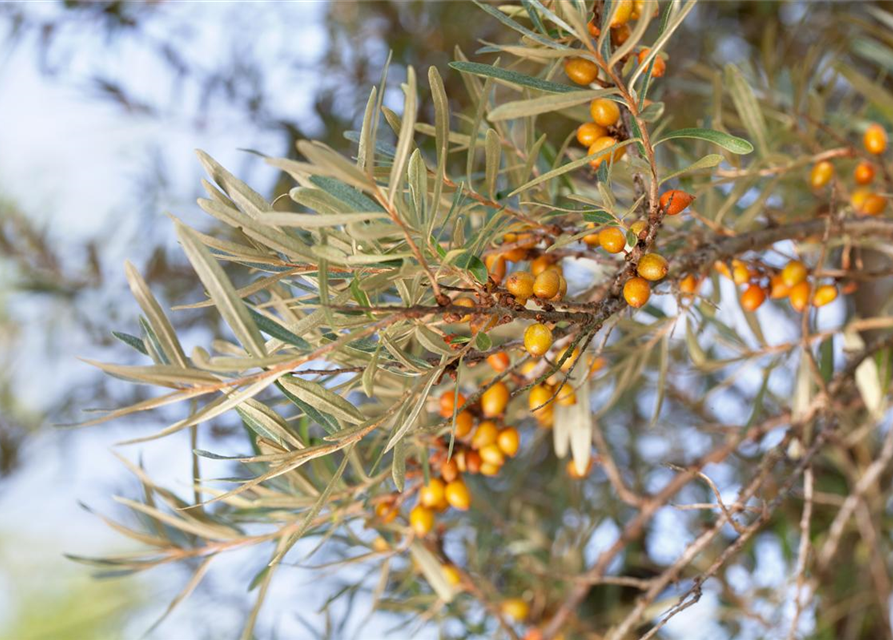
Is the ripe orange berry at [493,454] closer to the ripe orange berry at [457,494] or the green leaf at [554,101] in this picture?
the ripe orange berry at [457,494]

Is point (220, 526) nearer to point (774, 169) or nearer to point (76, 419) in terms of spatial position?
point (774, 169)

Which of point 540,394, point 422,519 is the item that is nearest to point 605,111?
point 540,394

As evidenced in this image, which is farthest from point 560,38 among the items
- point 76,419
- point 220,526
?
point 76,419

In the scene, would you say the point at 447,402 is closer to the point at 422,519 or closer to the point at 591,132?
the point at 422,519

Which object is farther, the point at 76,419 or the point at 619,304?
the point at 76,419

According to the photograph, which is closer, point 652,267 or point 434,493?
point 652,267
